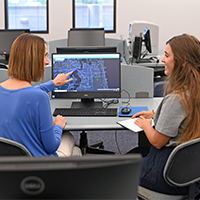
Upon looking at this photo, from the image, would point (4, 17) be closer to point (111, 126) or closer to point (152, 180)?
point (111, 126)

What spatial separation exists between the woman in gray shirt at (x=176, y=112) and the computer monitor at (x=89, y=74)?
76cm

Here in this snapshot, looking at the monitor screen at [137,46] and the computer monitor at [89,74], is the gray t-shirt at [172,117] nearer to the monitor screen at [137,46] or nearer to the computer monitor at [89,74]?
the computer monitor at [89,74]

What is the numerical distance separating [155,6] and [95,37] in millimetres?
3013

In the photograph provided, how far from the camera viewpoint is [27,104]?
149cm

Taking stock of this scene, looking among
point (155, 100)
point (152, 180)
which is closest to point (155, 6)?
point (155, 100)

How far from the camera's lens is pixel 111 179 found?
0.74 m

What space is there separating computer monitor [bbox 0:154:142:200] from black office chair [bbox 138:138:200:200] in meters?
0.64

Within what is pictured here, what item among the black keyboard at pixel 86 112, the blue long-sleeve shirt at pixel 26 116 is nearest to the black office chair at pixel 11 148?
the blue long-sleeve shirt at pixel 26 116

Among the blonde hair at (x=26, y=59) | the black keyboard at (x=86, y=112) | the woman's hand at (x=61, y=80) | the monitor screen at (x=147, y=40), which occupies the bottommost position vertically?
the black keyboard at (x=86, y=112)

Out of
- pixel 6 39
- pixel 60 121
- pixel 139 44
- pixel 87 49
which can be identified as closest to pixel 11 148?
pixel 60 121

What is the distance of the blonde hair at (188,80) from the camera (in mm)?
1481

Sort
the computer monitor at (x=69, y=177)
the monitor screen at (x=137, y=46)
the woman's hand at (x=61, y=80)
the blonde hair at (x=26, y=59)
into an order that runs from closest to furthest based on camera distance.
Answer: the computer monitor at (x=69, y=177) → the blonde hair at (x=26, y=59) → the woman's hand at (x=61, y=80) → the monitor screen at (x=137, y=46)

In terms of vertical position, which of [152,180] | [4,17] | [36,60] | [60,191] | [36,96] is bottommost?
[152,180]

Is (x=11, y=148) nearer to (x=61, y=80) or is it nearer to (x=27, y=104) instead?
(x=27, y=104)
